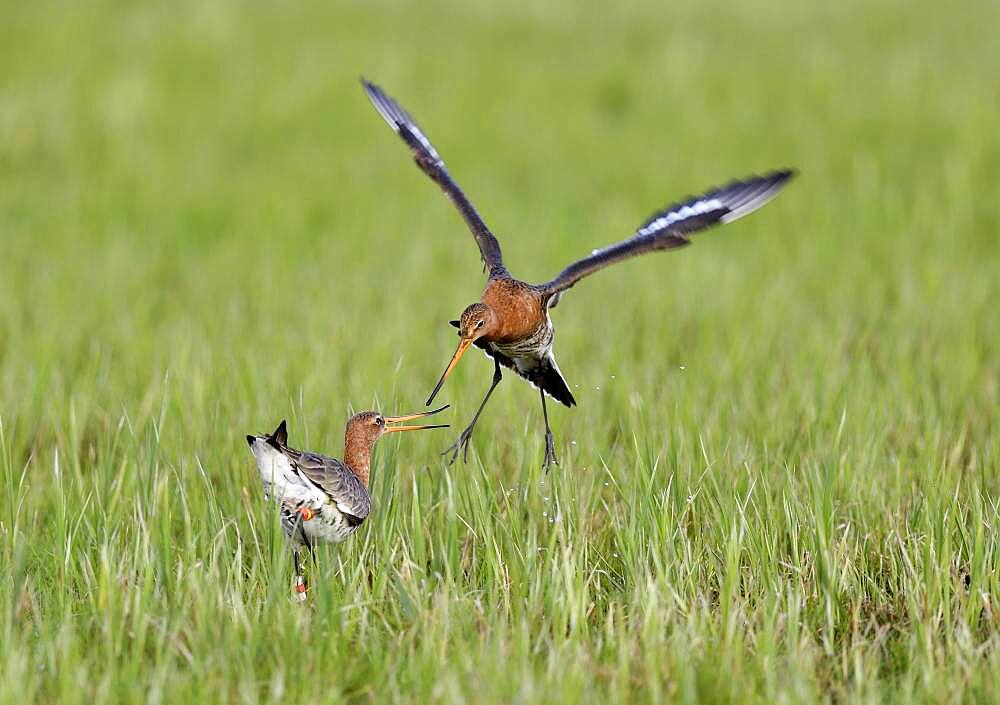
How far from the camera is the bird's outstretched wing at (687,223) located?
4.19m

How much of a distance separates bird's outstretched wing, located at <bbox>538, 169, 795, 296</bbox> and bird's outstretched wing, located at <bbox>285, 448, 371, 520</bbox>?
1026 millimetres

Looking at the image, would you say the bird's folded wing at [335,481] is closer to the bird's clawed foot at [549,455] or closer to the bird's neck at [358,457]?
the bird's neck at [358,457]

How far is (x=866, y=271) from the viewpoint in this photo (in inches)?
328

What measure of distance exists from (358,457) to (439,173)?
1268 millimetres

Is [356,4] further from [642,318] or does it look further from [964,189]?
[642,318]

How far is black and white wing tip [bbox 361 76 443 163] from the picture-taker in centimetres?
499

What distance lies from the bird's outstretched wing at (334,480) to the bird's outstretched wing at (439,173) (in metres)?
1.03

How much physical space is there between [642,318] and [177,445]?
343 centimetres

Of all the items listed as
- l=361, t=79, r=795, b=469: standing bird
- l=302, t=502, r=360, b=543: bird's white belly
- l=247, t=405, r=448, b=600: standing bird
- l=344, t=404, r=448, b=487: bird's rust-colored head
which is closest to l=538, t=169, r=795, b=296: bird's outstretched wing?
l=361, t=79, r=795, b=469: standing bird

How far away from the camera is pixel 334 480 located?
12.1 ft

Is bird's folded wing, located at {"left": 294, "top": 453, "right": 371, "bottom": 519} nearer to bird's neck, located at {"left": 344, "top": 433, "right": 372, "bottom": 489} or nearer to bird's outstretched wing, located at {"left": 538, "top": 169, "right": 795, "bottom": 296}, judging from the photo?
bird's neck, located at {"left": 344, "top": 433, "right": 372, "bottom": 489}

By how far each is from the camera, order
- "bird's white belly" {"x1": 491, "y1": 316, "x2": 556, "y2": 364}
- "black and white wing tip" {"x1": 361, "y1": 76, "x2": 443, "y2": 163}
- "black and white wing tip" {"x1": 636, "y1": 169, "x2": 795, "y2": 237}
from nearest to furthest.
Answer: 1. "black and white wing tip" {"x1": 636, "y1": 169, "x2": 795, "y2": 237}
2. "bird's white belly" {"x1": 491, "y1": 316, "x2": 556, "y2": 364}
3. "black and white wing tip" {"x1": 361, "y1": 76, "x2": 443, "y2": 163}

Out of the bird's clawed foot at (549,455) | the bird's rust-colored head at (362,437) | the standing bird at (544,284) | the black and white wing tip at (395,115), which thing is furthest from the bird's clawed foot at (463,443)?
the black and white wing tip at (395,115)

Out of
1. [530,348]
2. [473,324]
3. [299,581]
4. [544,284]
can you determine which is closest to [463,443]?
[530,348]
